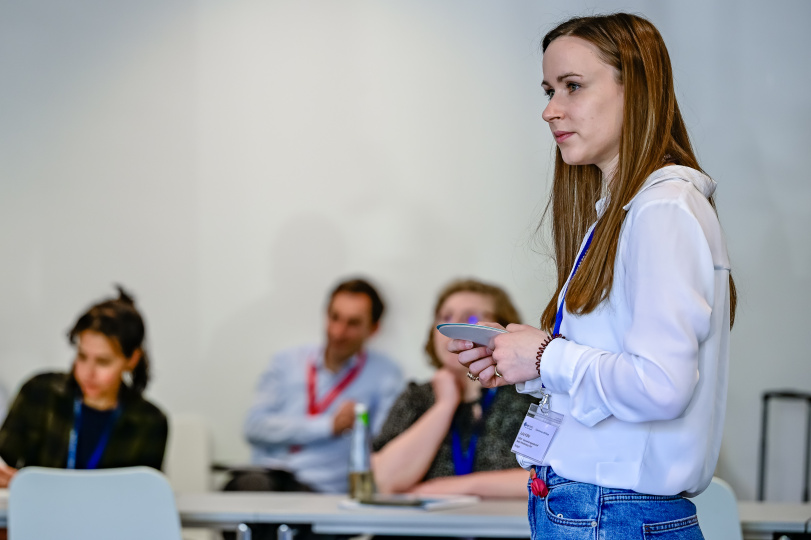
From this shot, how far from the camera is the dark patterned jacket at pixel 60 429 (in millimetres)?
3699

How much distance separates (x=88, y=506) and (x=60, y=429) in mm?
1778

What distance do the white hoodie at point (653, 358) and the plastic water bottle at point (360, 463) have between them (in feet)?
5.41

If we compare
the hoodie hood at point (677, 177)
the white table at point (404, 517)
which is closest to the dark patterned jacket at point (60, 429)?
the white table at point (404, 517)

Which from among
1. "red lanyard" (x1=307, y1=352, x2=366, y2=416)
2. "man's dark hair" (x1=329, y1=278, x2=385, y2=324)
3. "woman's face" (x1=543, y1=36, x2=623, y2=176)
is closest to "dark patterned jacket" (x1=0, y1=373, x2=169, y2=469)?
"red lanyard" (x1=307, y1=352, x2=366, y2=416)

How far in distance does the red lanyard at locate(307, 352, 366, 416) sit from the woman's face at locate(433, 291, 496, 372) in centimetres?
83

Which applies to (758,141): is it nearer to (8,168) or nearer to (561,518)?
(561,518)

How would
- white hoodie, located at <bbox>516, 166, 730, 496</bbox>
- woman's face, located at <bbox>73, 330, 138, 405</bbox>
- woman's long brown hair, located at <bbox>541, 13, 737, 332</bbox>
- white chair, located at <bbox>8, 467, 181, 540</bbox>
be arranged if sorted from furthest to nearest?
woman's face, located at <bbox>73, 330, 138, 405</bbox>
white chair, located at <bbox>8, 467, 181, 540</bbox>
woman's long brown hair, located at <bbox>541, 13, 737, 332</bbox>
white hoodie, located at <bbox>516, 166, 730, 496</bbox>

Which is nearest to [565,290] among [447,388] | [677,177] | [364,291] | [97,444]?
[677,177]

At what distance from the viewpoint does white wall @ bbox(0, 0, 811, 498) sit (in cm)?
435

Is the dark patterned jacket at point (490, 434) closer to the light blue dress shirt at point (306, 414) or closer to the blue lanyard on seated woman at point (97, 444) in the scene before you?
the light blue dress shirt at point (306, 414)

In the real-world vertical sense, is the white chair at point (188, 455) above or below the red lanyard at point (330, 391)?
below

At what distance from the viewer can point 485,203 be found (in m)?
4.37

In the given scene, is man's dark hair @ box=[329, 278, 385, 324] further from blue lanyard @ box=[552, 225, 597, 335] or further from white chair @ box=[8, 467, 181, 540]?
blue lanyard @ box=[552, 225, 597, 335]

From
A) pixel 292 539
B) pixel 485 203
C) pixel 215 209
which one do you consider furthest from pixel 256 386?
pixel 292 539
